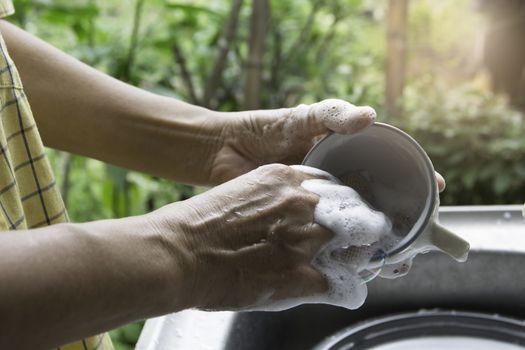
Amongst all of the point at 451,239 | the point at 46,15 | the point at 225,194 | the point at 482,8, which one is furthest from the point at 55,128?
the point at 482,8

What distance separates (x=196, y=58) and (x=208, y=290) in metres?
1.82

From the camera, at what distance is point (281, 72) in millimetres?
2359

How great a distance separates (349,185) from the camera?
75 cm

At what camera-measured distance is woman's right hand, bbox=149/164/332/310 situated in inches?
21.2

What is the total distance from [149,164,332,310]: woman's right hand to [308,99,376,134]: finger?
5.0 inches

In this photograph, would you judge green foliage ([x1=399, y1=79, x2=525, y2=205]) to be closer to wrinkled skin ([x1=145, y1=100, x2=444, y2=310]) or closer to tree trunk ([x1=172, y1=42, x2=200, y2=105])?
tree trunk ([x1=172, y1=42, x2=200, y2=105])

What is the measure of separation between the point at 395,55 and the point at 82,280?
6.51ft

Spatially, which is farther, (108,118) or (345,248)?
(108,118)

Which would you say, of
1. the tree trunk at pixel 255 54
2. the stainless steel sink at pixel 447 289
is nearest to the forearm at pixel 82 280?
the stainless steel sink at pixel 447 289

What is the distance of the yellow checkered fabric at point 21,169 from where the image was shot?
2.16 feet

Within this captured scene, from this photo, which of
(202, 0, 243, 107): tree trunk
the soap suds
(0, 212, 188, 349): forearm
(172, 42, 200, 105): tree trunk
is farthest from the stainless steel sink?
(172, 42, 200, 105): tree trunk

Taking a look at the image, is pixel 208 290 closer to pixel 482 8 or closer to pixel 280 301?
pixel 280 301

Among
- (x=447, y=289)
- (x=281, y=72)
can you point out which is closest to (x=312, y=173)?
(x=447, y=289)

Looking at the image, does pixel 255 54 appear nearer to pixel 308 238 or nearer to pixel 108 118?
pixel 108 118
